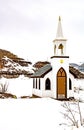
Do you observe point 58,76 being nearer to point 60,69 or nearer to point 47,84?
point 60,69

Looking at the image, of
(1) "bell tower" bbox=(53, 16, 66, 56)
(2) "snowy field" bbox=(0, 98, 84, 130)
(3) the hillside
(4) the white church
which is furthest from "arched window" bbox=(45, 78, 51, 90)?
(3) the hillside

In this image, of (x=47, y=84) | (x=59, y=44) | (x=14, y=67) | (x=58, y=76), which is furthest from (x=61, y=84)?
(x=14, y=67)

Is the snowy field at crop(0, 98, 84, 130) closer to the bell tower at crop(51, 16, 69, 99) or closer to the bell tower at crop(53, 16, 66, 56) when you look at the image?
the bell tower at crop(51, 16, 69, 99)

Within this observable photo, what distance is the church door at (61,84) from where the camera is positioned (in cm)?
2438

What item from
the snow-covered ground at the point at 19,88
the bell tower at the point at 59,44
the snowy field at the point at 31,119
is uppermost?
the bell tower at the point at 59,44

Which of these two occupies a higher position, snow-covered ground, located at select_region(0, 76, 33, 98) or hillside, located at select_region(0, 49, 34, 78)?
hillside, located at select_region(0, 49, 34, 78)

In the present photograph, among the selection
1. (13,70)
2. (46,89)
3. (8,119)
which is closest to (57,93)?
(46,89)

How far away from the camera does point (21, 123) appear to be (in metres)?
13.4

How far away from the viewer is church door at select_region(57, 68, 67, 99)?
24375mm

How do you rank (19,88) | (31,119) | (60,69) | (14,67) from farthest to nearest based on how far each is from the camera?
(14,67) → (19,88) → (60,69) → (31,119)

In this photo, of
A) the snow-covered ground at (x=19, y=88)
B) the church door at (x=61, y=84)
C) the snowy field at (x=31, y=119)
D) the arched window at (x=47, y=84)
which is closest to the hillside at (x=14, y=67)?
the snow-covered ground at (x=19, y=88)

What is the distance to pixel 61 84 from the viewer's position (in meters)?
24.5

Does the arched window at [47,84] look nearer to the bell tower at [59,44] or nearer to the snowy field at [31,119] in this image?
the bell tower at [59,44]

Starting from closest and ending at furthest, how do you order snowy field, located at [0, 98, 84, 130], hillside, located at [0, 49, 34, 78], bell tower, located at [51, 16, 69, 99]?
snowy field, located at [0, 98, 84, 130]
bell tower, located at [51, 16, 69, 99]
hillside, located at [0, 49, 34, 78]
